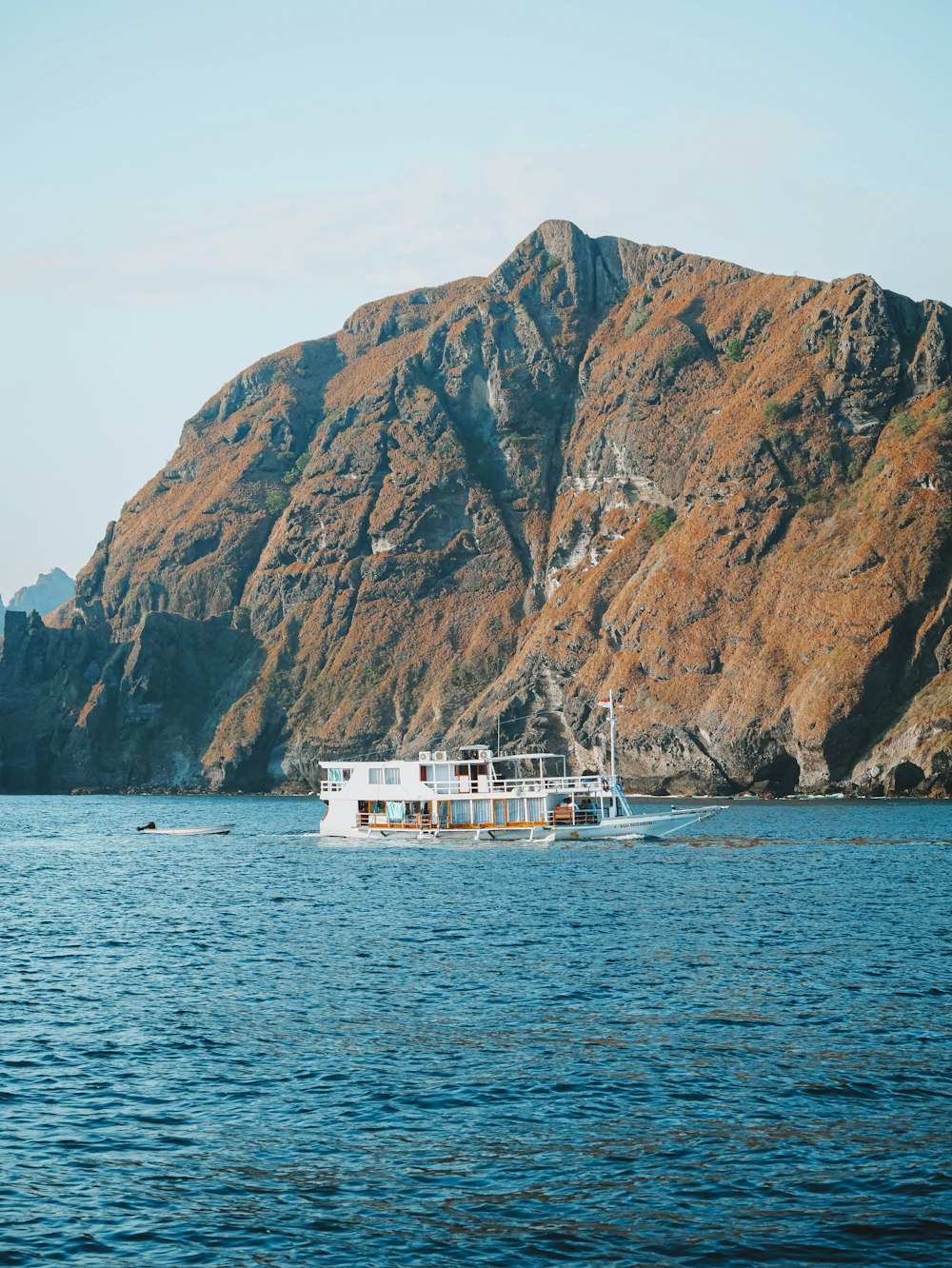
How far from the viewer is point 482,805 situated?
341ft

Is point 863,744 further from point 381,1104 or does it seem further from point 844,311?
point 381,1104

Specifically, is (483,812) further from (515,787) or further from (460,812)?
(515,787)

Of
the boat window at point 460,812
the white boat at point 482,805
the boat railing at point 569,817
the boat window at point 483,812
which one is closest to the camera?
the boat railing at point 569,817

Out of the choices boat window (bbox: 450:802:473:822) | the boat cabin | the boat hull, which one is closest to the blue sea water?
the boat hull

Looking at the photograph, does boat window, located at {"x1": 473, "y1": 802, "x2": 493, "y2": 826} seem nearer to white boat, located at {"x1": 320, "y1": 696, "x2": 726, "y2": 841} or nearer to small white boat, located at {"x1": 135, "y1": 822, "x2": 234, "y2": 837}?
white boat, located at {"x1": 320, "y1": 696, "x2": 726, "y2": 841}

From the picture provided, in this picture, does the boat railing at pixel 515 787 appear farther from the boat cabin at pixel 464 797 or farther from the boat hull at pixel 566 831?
the boat hull at pixel 566 831

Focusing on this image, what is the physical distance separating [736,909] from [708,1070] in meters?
30.0

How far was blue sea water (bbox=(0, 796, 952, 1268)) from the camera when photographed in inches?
870

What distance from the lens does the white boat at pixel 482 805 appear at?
10119 centimetres

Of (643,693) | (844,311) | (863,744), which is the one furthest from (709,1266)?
(844,311)

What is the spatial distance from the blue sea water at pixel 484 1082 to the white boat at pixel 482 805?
3580 cm

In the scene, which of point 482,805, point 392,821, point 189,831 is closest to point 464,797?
point 482,805

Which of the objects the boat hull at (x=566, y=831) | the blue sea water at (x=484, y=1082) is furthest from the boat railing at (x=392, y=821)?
the blue sea water at (x=484, y=1082)

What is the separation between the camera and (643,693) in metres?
183
